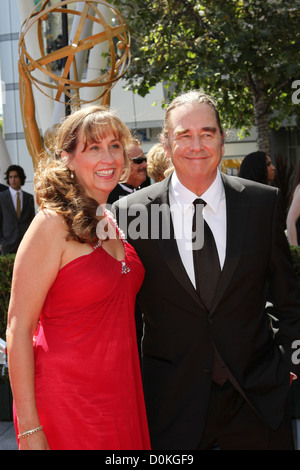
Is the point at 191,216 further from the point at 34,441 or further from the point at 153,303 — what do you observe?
the point at 34,441

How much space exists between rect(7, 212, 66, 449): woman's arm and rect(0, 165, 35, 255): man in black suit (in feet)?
24.0

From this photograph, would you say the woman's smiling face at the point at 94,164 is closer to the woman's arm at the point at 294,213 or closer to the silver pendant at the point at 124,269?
the silver pendant at the point at 124,269

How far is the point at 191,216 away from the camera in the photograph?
9.93ft

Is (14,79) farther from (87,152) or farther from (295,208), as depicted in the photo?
(87,152)

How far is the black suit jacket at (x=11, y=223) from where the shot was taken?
9859 millimetres

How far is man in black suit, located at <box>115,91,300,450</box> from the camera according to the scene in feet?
9.55

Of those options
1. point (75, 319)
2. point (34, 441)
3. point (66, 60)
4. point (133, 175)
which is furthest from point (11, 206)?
point (34, 441)

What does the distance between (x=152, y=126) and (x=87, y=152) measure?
21918 millimetres

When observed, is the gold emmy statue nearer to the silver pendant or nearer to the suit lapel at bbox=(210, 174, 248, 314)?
the suit lapel at bbox=(210, 174, 248, 314)

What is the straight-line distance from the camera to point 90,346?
270 cm

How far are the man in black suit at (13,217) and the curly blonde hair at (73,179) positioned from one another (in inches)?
278

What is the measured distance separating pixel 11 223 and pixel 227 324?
24.3ft

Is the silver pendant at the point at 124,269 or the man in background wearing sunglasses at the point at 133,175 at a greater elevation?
the man in background wearing sunglasses at the point at 133,175

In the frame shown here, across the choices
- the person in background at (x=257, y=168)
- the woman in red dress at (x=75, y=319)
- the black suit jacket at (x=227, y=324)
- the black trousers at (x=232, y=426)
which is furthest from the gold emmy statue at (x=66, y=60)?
the black trousers at (x=232, y=426)
